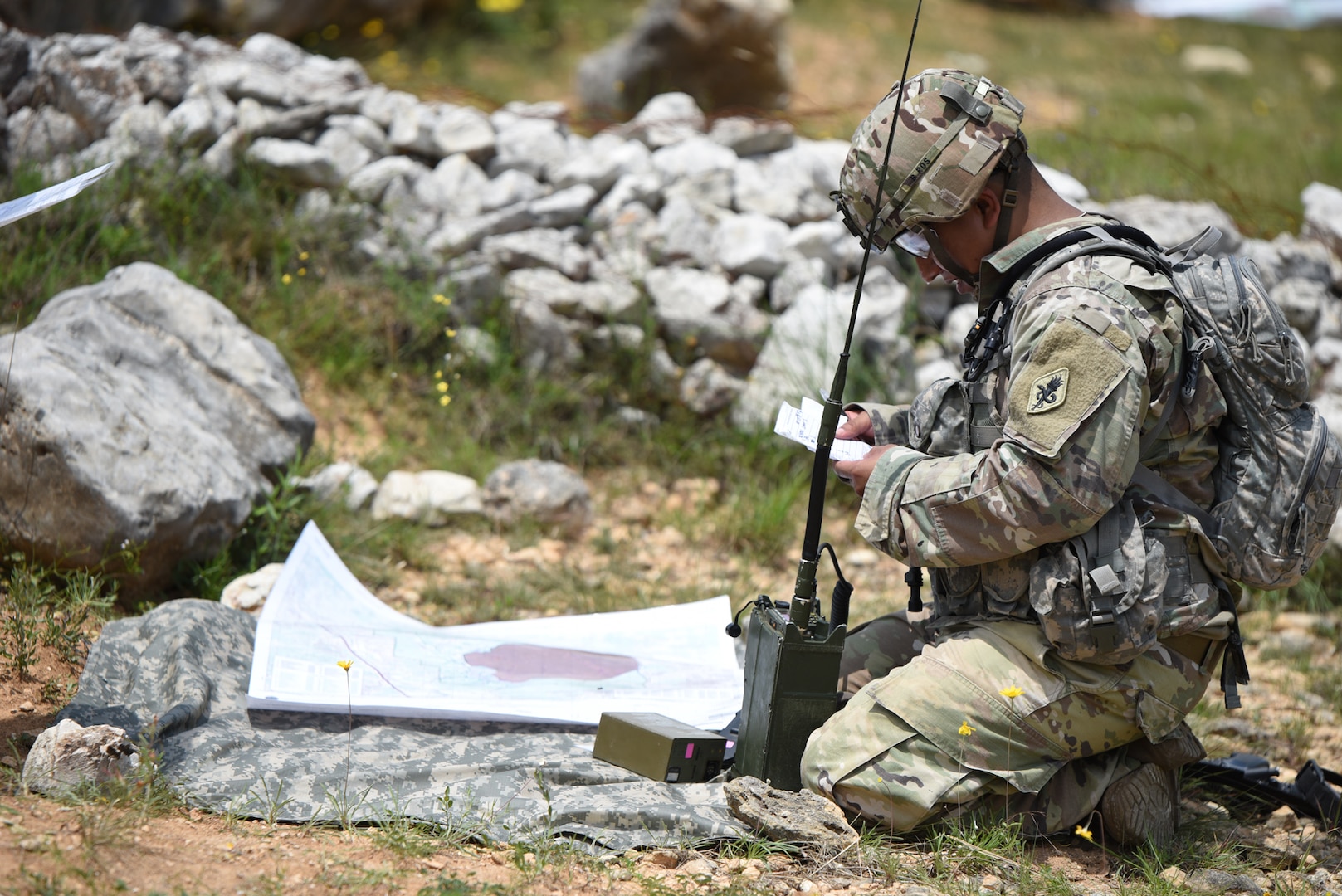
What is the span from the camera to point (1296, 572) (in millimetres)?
2430

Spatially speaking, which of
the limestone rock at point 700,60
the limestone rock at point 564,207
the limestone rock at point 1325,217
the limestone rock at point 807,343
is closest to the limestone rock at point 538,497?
the limestone rock at point 807,343

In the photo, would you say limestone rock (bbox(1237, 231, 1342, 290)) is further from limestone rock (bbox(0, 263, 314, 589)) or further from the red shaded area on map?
limestone rock (bbox(0, 263, 314, 589))

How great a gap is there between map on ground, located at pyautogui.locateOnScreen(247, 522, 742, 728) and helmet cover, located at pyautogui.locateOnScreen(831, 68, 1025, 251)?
137 cm

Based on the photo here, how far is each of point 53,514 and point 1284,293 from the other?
4.83 metres

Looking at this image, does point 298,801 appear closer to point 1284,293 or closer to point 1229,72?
point 1284,293

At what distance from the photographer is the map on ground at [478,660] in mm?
2828

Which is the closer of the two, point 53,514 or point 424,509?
point 53,514

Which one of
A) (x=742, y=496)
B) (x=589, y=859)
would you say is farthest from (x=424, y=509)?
(x=589, y=859)

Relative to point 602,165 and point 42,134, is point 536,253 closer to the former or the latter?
point 602,165

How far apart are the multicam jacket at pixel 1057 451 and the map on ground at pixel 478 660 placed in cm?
85

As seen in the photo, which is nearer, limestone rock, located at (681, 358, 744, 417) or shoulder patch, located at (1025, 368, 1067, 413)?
shoulder patch, located at (1025, 368, 1067, 413)

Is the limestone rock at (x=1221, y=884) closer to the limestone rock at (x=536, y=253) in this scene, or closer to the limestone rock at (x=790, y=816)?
the limestone rock at (x=790, y=816)

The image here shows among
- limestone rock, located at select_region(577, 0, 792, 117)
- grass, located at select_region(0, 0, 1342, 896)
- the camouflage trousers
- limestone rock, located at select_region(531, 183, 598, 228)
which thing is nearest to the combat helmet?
the camouflage trousers

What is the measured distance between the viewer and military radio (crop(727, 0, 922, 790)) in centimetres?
244
